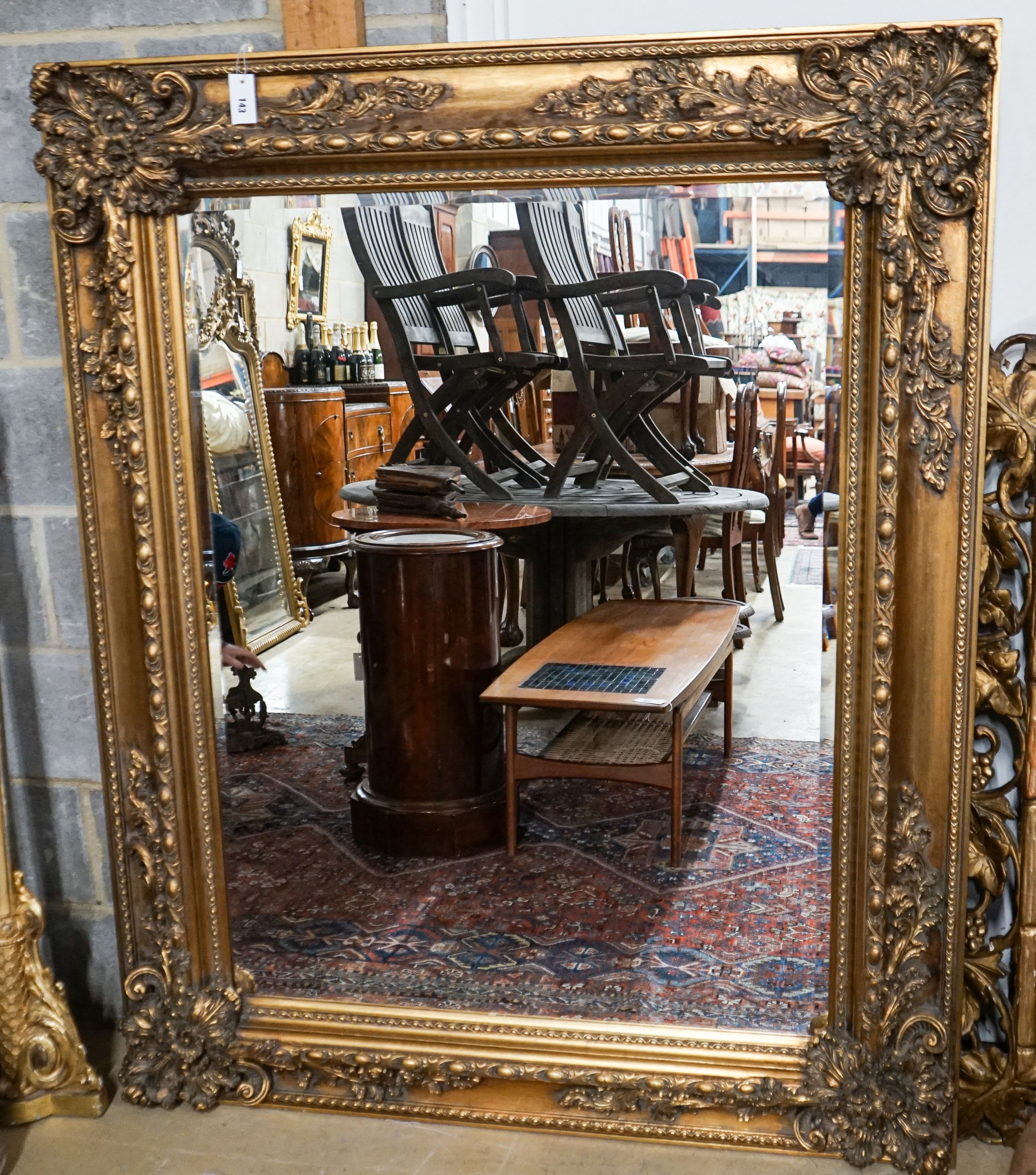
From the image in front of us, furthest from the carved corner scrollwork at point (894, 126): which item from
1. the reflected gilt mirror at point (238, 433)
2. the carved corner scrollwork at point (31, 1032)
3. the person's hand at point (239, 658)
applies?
the carved corner scrollwork at point (31, 1032)

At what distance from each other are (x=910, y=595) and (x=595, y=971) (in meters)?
0.85

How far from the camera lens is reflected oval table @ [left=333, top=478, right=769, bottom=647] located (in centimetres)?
212

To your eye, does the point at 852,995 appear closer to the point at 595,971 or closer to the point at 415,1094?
the point at 595,971

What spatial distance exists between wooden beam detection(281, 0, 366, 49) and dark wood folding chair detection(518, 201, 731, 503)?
371mm

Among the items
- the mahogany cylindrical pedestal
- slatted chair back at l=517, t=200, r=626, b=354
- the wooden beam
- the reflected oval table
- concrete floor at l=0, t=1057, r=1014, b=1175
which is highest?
the wooden beam

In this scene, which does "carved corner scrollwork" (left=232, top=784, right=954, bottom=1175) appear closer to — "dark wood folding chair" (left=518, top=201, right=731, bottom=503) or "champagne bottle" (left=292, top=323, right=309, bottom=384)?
"dark wood folding chair" (left=518, top=201, right=731, bottom=503)

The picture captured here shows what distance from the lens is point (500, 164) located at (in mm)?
1803

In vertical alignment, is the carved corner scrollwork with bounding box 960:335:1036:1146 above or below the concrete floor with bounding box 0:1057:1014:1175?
above

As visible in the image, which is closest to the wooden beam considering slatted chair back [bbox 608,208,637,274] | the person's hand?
slatted chair back [bbox 608,208,637,274]

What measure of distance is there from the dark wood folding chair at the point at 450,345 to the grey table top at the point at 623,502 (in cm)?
4

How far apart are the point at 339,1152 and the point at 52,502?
1201 millimetres

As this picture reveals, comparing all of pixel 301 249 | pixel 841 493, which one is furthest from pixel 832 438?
pixel 301 249

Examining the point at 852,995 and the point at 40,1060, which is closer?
Answer: the point at 852,995

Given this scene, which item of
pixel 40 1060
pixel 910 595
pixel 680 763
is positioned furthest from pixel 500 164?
pixel 40 1060
